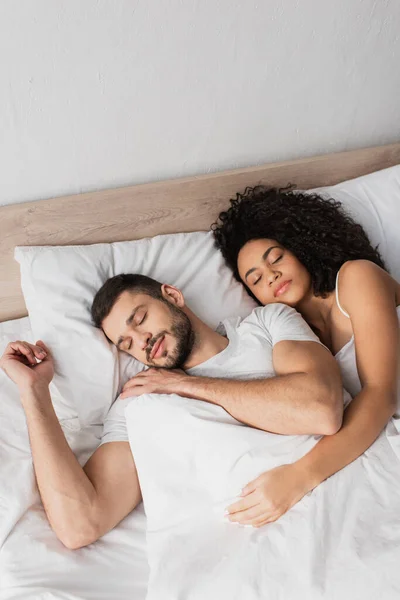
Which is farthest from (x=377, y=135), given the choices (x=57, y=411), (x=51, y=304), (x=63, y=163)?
(x=57, y=411)

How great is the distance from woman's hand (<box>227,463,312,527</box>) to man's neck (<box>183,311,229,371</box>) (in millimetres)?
425

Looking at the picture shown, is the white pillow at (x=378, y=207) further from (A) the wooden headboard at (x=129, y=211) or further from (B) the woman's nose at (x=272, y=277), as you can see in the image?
(B) the woman's nose at (x=272, y=277)

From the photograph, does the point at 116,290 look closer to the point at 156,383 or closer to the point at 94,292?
the point at 94,292

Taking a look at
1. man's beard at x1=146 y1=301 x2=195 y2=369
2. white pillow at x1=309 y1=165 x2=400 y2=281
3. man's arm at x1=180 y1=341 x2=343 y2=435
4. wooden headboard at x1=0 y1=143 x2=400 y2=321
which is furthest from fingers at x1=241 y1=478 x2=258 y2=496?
white pillow at x1=309 y1=165 x2=400 y2=281

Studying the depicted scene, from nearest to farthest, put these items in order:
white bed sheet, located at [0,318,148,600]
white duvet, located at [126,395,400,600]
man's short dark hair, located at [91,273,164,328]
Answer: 1. white duvet, located at [126,395,400,600]
2. white bed sheet, located at [0,318,148,600]
3. man's short dark hair, located at [91,273,164,328]

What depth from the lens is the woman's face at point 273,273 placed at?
2.04 m

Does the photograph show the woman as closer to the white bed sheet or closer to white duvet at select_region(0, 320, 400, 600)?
white duvet at select_region(0, 320, 400, 600)

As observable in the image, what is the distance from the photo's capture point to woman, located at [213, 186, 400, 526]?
5.19 ft

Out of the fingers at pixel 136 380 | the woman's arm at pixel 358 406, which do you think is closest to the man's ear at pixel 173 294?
the fingers at pixel 136 380

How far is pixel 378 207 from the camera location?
237 centimetres

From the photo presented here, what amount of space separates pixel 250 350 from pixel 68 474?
1.95 ft

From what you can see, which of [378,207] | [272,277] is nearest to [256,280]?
[272,277]

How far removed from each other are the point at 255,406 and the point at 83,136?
96 centimetres

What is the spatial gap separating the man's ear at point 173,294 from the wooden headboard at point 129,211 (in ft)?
0.99
